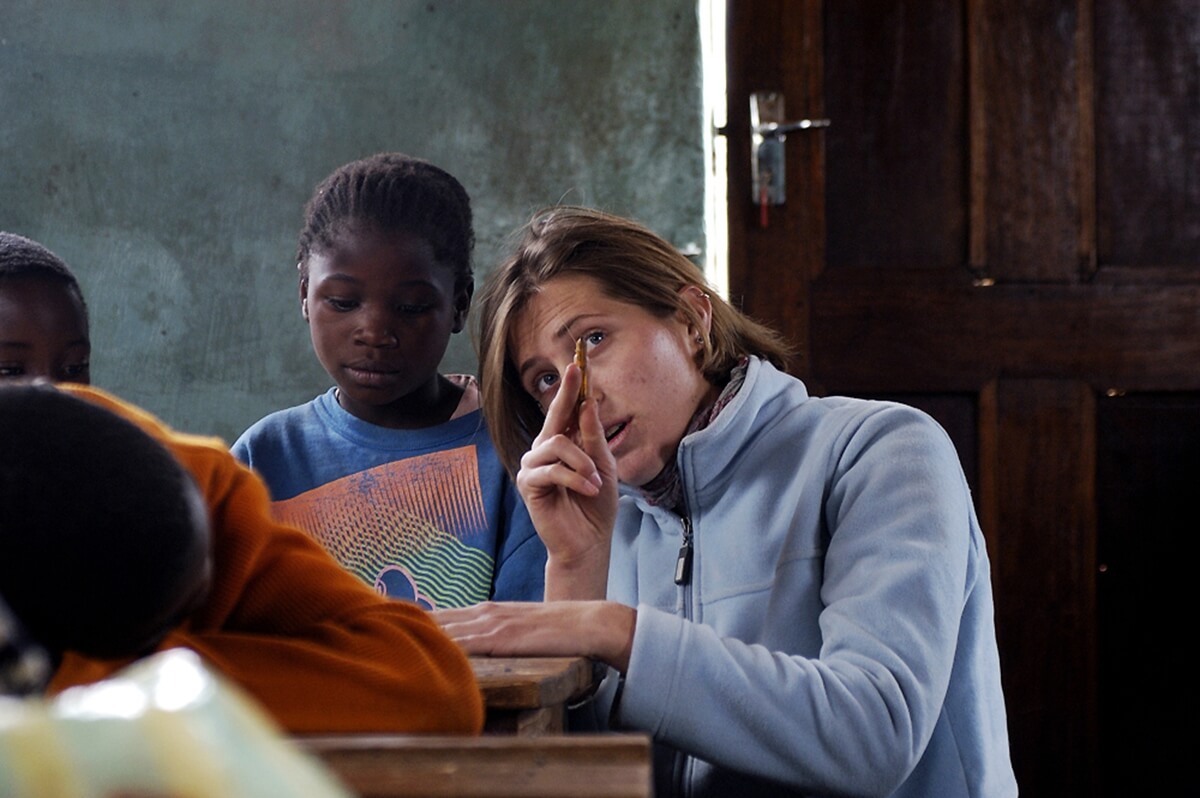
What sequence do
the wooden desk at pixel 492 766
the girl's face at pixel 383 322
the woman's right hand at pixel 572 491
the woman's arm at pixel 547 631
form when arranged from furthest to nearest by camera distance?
the girl's face at pixel 383 322 → the woman's right hand at pixel 572 491 → the woman's arm at pixel 547 631 → the wooden desk at pixel 492 766

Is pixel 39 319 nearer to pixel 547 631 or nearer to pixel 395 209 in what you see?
pixel 395 209

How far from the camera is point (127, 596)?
512 mm

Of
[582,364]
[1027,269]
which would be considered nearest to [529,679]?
[582,364]

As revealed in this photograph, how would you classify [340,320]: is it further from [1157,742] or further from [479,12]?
[1157,742]

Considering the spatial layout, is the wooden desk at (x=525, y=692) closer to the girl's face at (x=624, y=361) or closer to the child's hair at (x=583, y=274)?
the girl's face at (x=624, y=361)

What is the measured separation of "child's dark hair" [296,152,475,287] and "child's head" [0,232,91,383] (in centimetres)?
38

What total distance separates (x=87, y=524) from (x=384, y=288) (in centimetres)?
151

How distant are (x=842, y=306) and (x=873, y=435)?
123 centimetres

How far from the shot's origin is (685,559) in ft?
5.17

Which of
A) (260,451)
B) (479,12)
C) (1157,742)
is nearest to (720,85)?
(479,12)

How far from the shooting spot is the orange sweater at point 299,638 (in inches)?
29.6

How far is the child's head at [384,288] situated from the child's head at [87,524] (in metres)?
1.43

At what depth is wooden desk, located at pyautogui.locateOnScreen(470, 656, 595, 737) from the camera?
97 cm

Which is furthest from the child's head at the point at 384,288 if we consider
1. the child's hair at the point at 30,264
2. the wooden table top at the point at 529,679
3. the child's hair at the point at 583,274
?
the wooden table top at the point at 529,679
